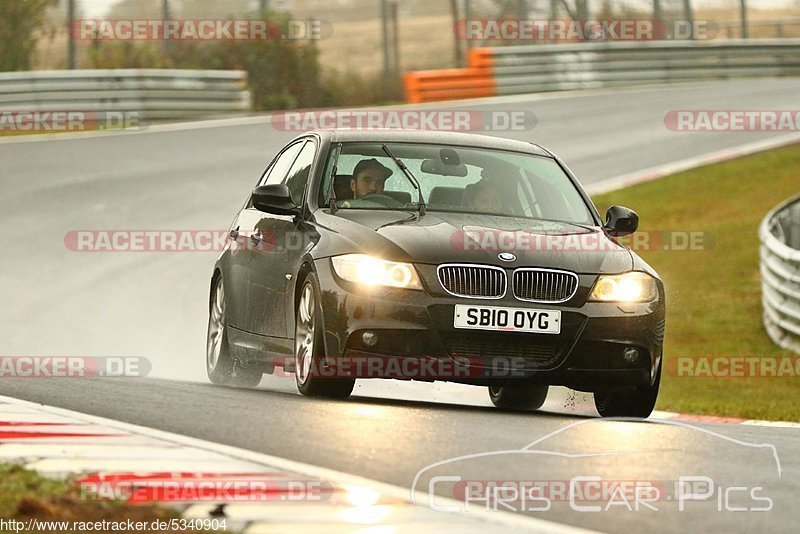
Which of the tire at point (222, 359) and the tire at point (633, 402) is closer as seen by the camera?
the tire at point (633, 402)

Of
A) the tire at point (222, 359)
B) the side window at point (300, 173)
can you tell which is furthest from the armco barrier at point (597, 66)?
the side window at point (300, 173)

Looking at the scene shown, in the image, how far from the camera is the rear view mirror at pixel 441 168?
32.0 feet

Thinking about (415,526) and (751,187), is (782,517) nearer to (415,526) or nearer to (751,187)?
(415,526)

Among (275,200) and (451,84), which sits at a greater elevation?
(275,200)

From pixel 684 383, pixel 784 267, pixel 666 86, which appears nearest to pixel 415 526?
pixel 684 383

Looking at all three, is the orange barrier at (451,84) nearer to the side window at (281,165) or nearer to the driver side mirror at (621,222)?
the side window at (281,165)

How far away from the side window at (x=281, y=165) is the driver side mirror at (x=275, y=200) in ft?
3.69

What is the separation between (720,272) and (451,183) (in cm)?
1191

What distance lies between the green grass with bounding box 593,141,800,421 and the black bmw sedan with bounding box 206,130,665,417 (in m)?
2.72

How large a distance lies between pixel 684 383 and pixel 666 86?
21.3 m

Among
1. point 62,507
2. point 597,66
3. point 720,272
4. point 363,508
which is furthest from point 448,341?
point 597,66

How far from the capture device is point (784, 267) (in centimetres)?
1697

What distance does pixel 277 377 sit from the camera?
12.4 meters

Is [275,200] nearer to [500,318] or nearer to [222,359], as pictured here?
[500,318]
